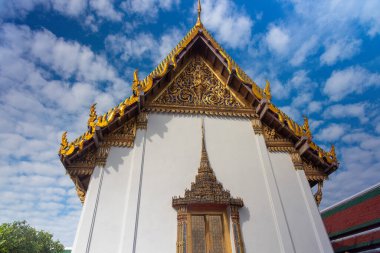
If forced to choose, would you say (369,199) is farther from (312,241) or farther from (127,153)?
(127,153)

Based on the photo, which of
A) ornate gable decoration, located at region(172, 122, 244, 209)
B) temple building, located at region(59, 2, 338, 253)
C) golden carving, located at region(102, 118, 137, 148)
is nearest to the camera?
temple building, located at region(59, 2, 338, 253)

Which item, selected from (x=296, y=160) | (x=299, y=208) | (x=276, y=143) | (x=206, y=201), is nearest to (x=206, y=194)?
(x=206, y=201)

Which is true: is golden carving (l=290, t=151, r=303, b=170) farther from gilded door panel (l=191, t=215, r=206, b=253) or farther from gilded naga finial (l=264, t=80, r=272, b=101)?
gilded door panel (l=191, t=215, r=206, b=253)

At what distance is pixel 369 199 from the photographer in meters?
9.98

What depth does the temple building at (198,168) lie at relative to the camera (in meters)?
5.00

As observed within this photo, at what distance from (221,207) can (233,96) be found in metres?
3.35

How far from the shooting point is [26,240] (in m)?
21.4

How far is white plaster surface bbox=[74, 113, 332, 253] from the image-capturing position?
484 cm

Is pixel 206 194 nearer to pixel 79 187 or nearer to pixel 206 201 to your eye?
pixel 206 201

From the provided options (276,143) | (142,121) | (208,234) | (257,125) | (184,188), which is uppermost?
(257,125)

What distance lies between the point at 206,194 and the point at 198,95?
115 inches

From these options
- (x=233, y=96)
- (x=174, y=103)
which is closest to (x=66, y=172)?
(x=174, y=103)

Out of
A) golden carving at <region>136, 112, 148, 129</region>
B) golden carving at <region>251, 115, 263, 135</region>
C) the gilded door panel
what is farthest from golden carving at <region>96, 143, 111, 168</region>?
golden carving at <region>251, 115, 263, 135</region>

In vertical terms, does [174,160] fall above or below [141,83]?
below
